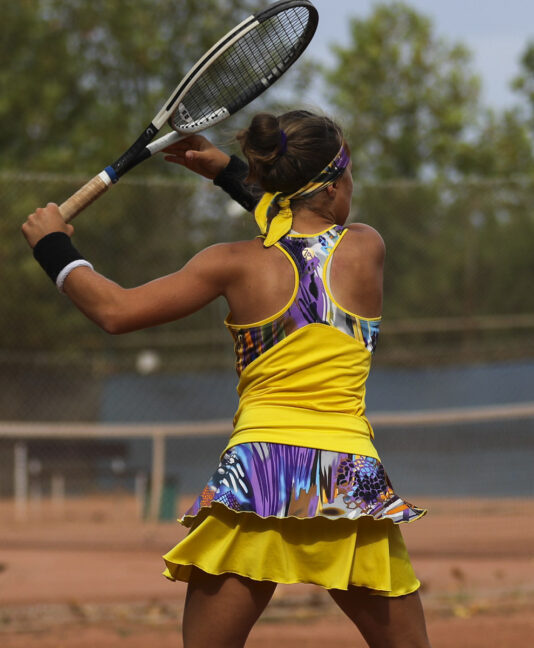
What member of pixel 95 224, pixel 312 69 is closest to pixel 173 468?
pixel 95 224

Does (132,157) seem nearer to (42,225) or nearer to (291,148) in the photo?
(42,225)

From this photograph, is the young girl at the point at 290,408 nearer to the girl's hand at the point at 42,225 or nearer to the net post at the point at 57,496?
the girl's hand at the point at 42,225

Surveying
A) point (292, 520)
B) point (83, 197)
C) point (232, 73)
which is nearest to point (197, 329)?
point (232, 73)

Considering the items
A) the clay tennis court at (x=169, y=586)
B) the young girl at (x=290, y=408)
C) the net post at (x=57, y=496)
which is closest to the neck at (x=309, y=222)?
the young girl at (x=290, y=408)

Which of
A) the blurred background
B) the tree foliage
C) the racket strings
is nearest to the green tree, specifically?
the tree foliage

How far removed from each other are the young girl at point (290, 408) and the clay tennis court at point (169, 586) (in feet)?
8.02

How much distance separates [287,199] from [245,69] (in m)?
0.74

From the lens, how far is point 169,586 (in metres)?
6.07

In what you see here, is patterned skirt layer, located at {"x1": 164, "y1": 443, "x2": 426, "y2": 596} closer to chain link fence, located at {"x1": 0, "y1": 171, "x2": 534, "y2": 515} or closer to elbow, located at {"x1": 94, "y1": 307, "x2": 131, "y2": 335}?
elbow, located at {"x1": 94, "y1": 307, "x2": 131, "y2": 335}

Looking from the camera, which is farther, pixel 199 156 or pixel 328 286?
pixel 199 156

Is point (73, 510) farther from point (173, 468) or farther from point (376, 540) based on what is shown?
point (376, 540)

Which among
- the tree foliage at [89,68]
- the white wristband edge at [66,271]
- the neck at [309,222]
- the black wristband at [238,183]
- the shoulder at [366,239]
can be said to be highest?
the tree foliage at [89,68]

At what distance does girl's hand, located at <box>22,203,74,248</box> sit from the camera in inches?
91.0

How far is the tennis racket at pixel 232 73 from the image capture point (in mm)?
2709
